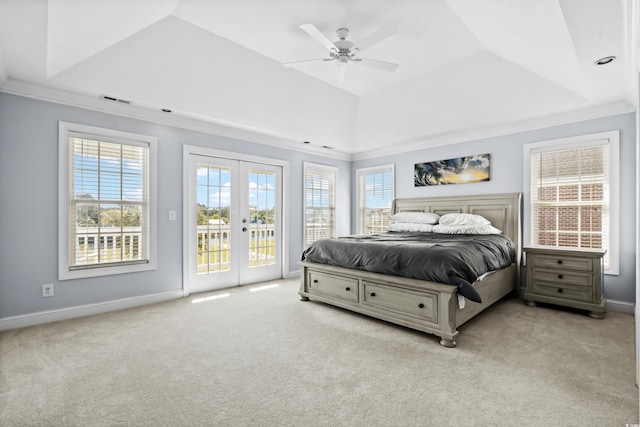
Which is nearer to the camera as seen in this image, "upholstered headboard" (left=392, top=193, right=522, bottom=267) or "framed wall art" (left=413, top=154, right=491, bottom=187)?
"upholstered headboard" (left=392, top=193, right=522, bottom=267)

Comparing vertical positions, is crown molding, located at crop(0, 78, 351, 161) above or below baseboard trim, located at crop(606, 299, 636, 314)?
above

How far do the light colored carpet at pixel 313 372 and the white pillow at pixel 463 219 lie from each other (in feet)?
4.41

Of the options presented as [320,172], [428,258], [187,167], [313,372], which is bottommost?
[313,372]

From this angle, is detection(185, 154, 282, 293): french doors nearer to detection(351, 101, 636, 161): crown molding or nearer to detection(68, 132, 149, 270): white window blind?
detection(68, 132, 149, 270): white window blind

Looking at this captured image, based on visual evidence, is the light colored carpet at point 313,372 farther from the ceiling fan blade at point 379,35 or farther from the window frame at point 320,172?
the ceiling fan blade at point 379,35

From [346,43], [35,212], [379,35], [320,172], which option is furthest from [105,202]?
[320,172]

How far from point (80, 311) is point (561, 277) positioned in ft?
17.3

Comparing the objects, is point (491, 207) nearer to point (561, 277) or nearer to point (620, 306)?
point (561, 277)

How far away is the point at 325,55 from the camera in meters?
3.63

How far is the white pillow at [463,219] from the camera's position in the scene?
14.1ft

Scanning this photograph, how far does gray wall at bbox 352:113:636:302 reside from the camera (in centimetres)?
355

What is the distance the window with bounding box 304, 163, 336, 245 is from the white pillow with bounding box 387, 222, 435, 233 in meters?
1.51

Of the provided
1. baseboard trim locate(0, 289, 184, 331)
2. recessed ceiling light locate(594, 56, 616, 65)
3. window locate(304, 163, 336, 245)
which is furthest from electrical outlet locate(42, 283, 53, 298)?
recessed ceiling light locate(594, 56, 616, 65)

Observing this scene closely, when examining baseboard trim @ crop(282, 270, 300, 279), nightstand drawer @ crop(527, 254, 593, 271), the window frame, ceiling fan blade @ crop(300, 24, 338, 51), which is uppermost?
ceiling fan blade @ crop(300, 24, 338, 51)
